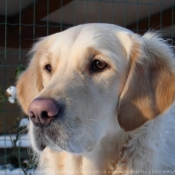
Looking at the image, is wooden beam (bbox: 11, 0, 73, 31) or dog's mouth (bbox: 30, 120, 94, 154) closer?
dog's mouth (bbox: 30, 120, 94, 154)

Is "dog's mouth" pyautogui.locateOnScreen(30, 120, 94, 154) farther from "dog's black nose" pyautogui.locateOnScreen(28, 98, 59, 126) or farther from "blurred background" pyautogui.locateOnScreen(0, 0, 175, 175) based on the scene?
"blurred background" pyautogui.locateOnScreen(0, 0, 175, 175)

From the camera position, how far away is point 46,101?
5.93ft

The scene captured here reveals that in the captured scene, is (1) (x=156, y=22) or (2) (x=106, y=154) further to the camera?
(1) (x=156, y=22)

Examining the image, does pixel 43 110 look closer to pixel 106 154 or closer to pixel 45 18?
pixel 106 154

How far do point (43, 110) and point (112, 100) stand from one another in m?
0.47

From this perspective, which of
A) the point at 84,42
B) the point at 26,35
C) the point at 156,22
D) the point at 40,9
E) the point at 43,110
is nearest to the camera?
the point at 43,110

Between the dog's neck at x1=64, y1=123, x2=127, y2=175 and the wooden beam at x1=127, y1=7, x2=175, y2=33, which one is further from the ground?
the dog's neck at x1=64, y1=123, x2=127, y2=175

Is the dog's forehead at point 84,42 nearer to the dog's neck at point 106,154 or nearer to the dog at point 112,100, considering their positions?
the dog at point 112,100

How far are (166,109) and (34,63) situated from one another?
3.02ft

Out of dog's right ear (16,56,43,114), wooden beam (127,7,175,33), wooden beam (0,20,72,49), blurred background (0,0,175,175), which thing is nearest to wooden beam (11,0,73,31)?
blurred background (0,0,175,175)

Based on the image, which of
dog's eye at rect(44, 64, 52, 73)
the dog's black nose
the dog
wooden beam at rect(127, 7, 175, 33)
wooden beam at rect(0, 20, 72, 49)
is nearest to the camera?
the dog's black nose

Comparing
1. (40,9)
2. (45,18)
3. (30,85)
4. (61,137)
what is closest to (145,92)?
(61,137)

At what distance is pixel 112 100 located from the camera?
7.02 ft

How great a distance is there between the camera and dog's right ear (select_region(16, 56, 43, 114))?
255cm
